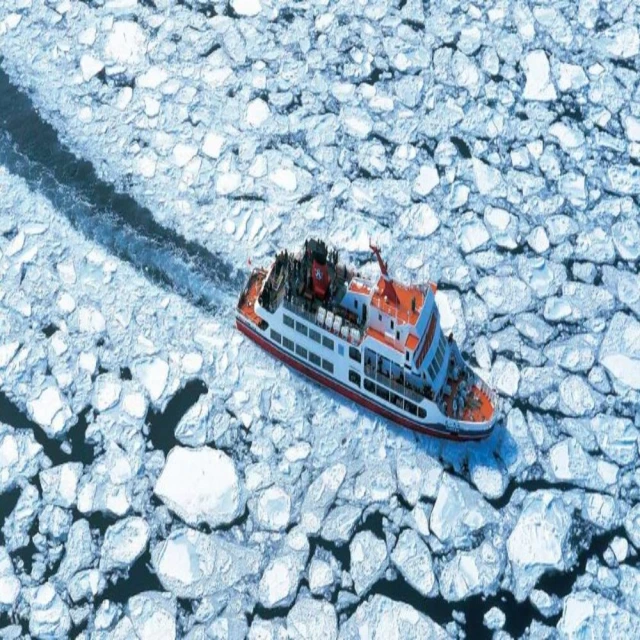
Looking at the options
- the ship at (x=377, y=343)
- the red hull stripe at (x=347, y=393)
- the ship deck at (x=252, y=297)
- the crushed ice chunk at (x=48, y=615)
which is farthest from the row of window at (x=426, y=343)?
the crushed ice chunk at (x=48, y=615)

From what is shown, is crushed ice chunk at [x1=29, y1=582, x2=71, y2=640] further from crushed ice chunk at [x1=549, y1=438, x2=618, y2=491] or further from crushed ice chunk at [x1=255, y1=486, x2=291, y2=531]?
crushed ice chunk at [x1=549, y1=438, x2=618, y2=491]

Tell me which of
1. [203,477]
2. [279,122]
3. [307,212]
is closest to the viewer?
[203,477]

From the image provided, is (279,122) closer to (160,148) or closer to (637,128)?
(160,148)

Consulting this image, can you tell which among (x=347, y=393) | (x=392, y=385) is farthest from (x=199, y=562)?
(x=392, y=385)

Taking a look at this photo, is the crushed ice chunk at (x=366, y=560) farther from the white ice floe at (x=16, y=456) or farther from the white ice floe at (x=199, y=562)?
the white ice floe at (x=16, y=456)

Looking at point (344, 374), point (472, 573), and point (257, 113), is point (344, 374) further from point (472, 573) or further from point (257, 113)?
point (257, 113)

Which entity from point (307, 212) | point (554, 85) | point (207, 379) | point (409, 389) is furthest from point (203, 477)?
point (554, 85)
